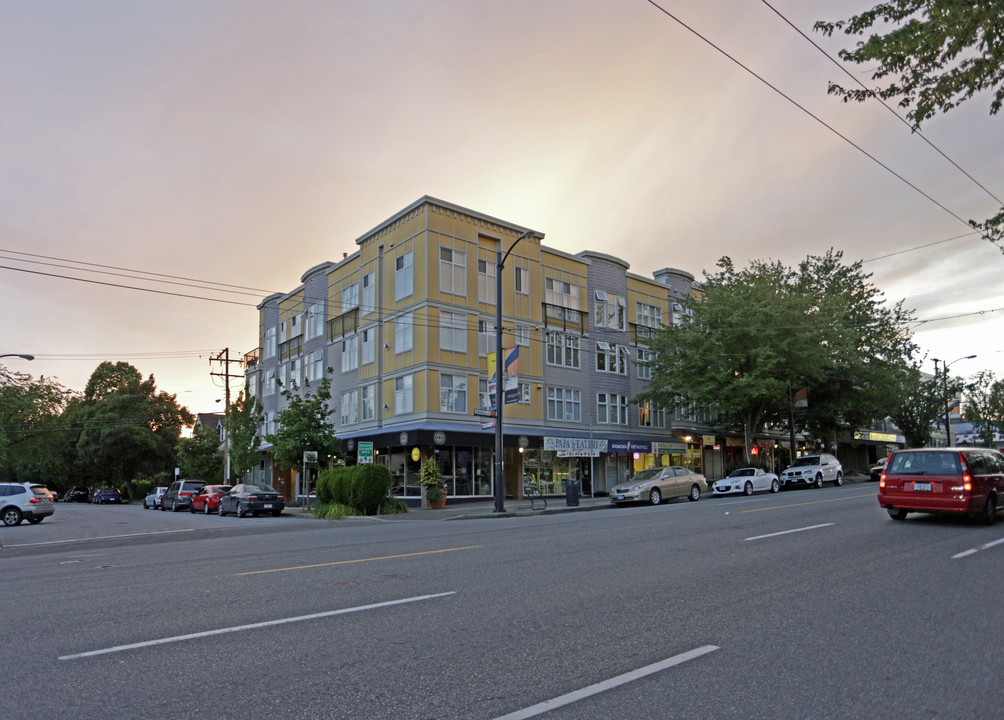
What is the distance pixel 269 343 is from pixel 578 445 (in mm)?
26698

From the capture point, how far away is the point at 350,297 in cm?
4075


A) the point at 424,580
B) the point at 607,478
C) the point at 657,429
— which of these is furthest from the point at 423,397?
the point at 424,580

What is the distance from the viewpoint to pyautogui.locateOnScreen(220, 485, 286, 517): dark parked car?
3062cm

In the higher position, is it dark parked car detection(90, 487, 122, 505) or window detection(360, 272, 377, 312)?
window detection(360, 272, 377, 312)

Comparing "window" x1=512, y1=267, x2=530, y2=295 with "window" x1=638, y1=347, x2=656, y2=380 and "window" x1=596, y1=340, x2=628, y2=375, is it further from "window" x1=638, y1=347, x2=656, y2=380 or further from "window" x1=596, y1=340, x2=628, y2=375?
"window" x1=638, y1=347, x2=656, y2=380

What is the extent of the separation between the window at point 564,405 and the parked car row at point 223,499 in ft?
48.1

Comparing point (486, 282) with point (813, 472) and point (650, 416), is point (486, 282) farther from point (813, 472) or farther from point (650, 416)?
point (813, 472)

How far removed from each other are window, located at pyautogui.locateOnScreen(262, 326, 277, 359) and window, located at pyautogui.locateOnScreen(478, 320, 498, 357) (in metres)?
22.2

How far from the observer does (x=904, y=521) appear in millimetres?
14383

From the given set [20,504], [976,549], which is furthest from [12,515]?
[976,549]

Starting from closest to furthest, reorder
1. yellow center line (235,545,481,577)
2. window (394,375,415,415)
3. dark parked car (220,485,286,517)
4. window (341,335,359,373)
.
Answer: yellow center line (235,545,481,577) → dark parked car (220,485,286,517) → window (394,375,415,415) → window (341,335,359,373)

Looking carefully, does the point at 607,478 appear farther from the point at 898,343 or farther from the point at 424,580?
the point at 424,580

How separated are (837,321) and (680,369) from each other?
10.0 metres

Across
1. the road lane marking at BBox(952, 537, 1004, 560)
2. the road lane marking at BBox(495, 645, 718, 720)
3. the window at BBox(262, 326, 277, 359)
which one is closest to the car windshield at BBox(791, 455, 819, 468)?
the road lane marking at BBox(952, 537, 1004, 560)
